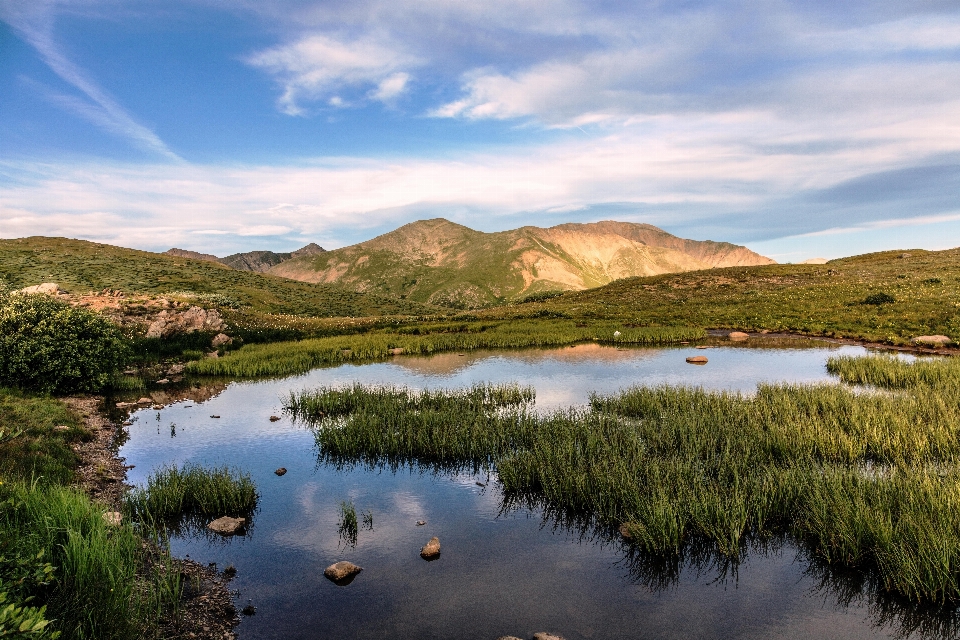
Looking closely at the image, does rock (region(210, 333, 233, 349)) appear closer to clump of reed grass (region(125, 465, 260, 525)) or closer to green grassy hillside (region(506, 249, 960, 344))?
clump of reed grass (region(125, 465, 260, 525))

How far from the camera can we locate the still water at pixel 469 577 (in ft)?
34.7

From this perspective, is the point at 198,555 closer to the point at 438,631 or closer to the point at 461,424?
the point at 438,631

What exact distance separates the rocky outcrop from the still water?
39.1 metres

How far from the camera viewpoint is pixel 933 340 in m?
43.8

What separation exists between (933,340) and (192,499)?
55.8m

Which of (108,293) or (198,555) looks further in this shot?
(108,293)

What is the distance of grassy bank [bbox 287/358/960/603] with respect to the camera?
11.9 m

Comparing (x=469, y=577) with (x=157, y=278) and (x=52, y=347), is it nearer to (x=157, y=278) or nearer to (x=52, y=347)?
(x=52, y=347)

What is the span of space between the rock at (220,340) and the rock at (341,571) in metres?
46.8

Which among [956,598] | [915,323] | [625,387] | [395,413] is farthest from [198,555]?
[915,323]

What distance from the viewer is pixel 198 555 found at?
1370 cm

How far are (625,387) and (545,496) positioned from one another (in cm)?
1624

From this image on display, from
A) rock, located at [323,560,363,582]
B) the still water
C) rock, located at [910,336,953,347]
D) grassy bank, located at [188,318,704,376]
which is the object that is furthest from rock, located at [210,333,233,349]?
rock, located at [910,336,953,347]

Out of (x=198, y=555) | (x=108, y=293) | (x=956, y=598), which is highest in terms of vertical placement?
(x=108, y=293)
